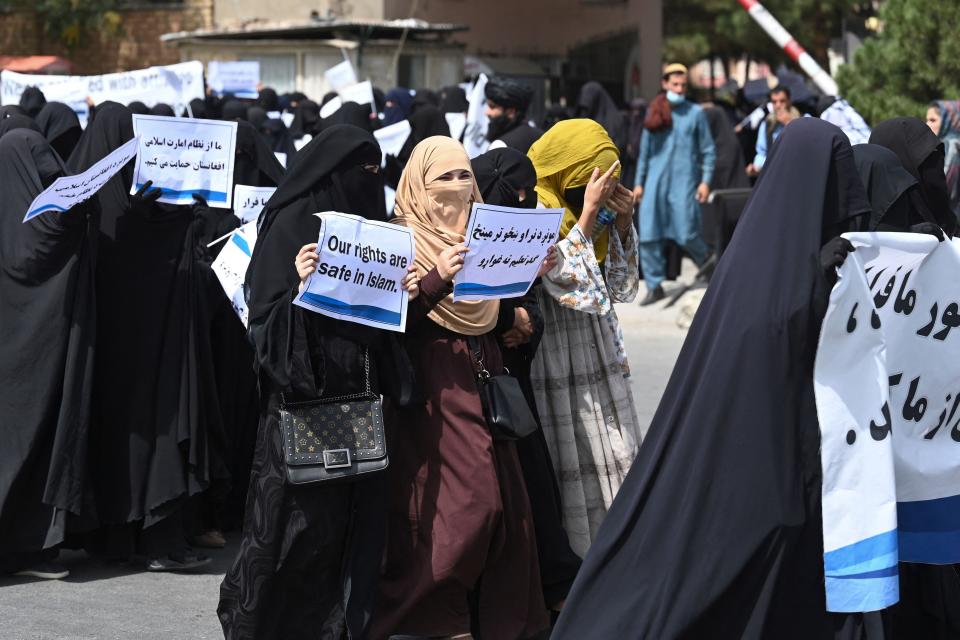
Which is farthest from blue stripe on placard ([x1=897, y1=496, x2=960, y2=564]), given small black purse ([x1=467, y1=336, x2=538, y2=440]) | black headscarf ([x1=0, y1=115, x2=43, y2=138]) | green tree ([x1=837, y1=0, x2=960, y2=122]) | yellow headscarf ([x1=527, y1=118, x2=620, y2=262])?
green tree ([x1=837, y1=0, x2=960, y2=122])

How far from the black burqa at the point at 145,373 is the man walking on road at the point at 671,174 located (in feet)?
20.1

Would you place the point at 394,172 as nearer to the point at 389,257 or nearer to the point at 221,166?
the point at 221,166

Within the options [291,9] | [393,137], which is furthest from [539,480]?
[291,9]

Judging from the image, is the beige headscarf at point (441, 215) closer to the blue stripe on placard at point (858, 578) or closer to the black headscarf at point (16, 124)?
the blue stripe on placard at point (858, 578)

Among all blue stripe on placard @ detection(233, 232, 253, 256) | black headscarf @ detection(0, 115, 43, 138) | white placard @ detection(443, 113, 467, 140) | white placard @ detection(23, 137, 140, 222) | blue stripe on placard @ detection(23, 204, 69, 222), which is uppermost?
black headscarf @ detection(0, 115, 43, 138)

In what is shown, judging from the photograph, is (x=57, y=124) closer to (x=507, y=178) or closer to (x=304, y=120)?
(x=507, y=178)

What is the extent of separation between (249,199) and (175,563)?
1.60 m

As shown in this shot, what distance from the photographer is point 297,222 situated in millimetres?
4219

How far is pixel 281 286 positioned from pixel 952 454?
1868 millimetres

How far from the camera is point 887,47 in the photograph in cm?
1136

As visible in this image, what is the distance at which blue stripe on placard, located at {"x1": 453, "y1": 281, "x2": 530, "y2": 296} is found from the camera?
4.17 metres

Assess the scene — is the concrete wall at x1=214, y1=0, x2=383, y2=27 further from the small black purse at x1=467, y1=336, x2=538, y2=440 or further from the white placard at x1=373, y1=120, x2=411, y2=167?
the small black purse at x1=467, y1=336, x2=538, y2=440

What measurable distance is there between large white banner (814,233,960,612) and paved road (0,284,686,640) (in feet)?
7.59

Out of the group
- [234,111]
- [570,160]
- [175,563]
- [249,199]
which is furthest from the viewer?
[234,111]
